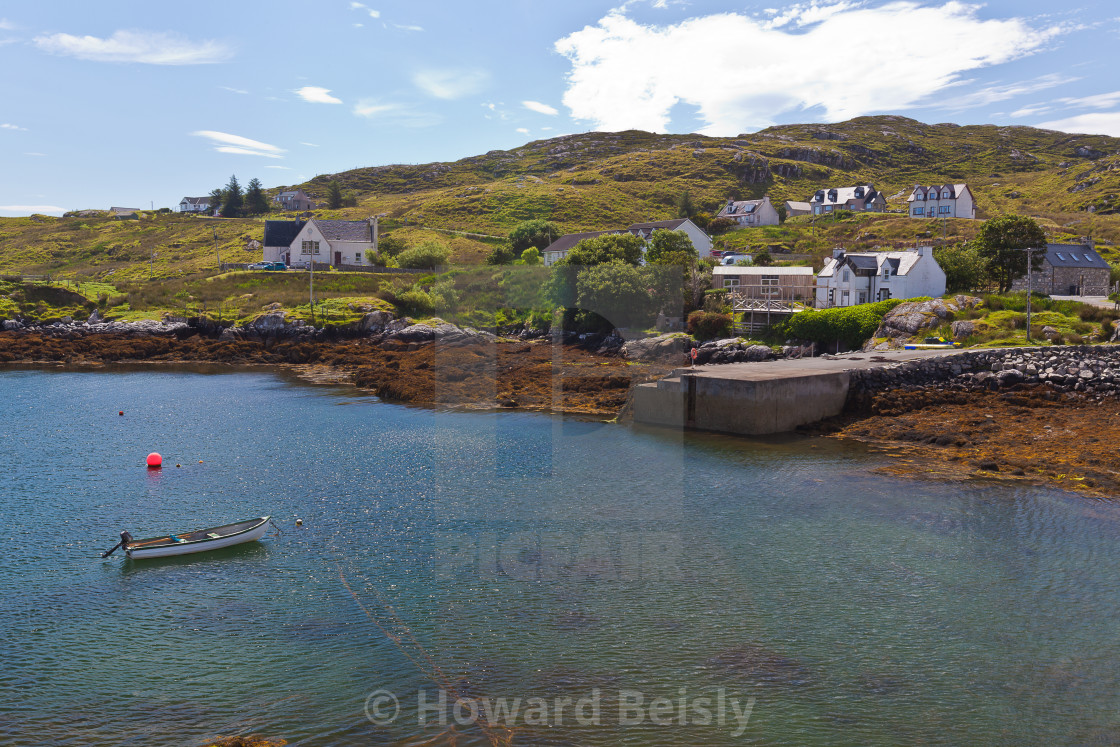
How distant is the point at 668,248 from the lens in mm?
89562

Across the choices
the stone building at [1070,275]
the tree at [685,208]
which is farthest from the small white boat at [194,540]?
the tree at [685,208]

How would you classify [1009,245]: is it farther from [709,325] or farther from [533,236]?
[533,236]

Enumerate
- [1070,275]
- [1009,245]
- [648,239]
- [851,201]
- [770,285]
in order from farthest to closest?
[851,201] → [648,239] → [1070,275] → [770,285] → [1009,245]

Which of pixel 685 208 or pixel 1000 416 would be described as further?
pixel 685 208

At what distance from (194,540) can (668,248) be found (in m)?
73.2

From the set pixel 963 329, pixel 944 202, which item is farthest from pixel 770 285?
pixel 944 202

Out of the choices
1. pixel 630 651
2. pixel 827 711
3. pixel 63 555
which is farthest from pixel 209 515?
pixel 827 711

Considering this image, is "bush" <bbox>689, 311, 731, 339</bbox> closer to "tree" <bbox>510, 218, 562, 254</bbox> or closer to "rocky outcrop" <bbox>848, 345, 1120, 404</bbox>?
"rocky outcrop" <bbox>848, 345, 1120, 404</bbox>

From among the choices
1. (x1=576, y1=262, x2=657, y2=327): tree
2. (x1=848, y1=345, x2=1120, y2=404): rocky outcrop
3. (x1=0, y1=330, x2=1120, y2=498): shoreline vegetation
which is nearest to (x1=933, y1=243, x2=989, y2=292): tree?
(x1=848, y1=345, x2=1120, y2=404): rocky outcrop

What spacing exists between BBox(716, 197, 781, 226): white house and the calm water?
4896 inches

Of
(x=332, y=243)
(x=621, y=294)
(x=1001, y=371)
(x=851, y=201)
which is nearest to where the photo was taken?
(x=1001, y=371)

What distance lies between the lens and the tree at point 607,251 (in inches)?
3275

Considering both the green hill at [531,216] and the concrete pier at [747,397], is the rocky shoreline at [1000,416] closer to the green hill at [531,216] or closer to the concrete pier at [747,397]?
the concrete pier at [747,397]

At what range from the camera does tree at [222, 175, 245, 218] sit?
176 m
